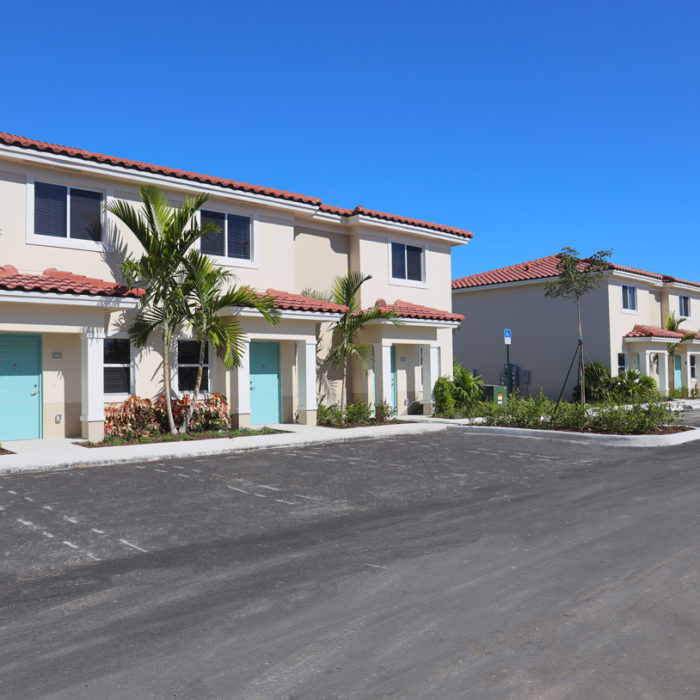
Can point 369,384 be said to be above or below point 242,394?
above

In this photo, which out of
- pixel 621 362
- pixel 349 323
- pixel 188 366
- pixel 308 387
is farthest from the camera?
pixel 621 362

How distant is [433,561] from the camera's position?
19.4 ft

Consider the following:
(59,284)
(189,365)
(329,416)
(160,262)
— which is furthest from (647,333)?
(59,284)

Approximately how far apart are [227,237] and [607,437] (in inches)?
396

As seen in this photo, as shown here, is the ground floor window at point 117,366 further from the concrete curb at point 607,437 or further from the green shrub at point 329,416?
Result: the concrete curb at point 607,437

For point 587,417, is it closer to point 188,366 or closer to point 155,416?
point 188,366

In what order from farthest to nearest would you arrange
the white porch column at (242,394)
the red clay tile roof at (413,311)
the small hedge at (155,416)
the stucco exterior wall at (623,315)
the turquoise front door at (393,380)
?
1. the stucco exterior wall at (623,315)
2. the turquoise front door at (393,380)
3. the red clay tile roof at (413,311)
4. the white porch column at (242,394)
5. the small hedge at (155,416)

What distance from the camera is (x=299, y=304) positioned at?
1658 centimetres

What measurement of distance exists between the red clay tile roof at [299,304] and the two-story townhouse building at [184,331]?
0.18ft

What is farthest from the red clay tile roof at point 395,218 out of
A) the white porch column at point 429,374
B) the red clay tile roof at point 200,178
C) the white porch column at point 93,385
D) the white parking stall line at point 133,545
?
the white parking stall line at point 133,545

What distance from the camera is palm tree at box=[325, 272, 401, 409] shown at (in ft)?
61.2

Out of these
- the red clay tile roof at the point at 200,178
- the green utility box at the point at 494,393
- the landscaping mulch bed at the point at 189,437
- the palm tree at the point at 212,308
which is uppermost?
the red clay tile roof at the point at 200,178

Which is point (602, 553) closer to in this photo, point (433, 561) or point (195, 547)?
point (433, 561)

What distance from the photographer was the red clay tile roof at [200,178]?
1359 centimetres
